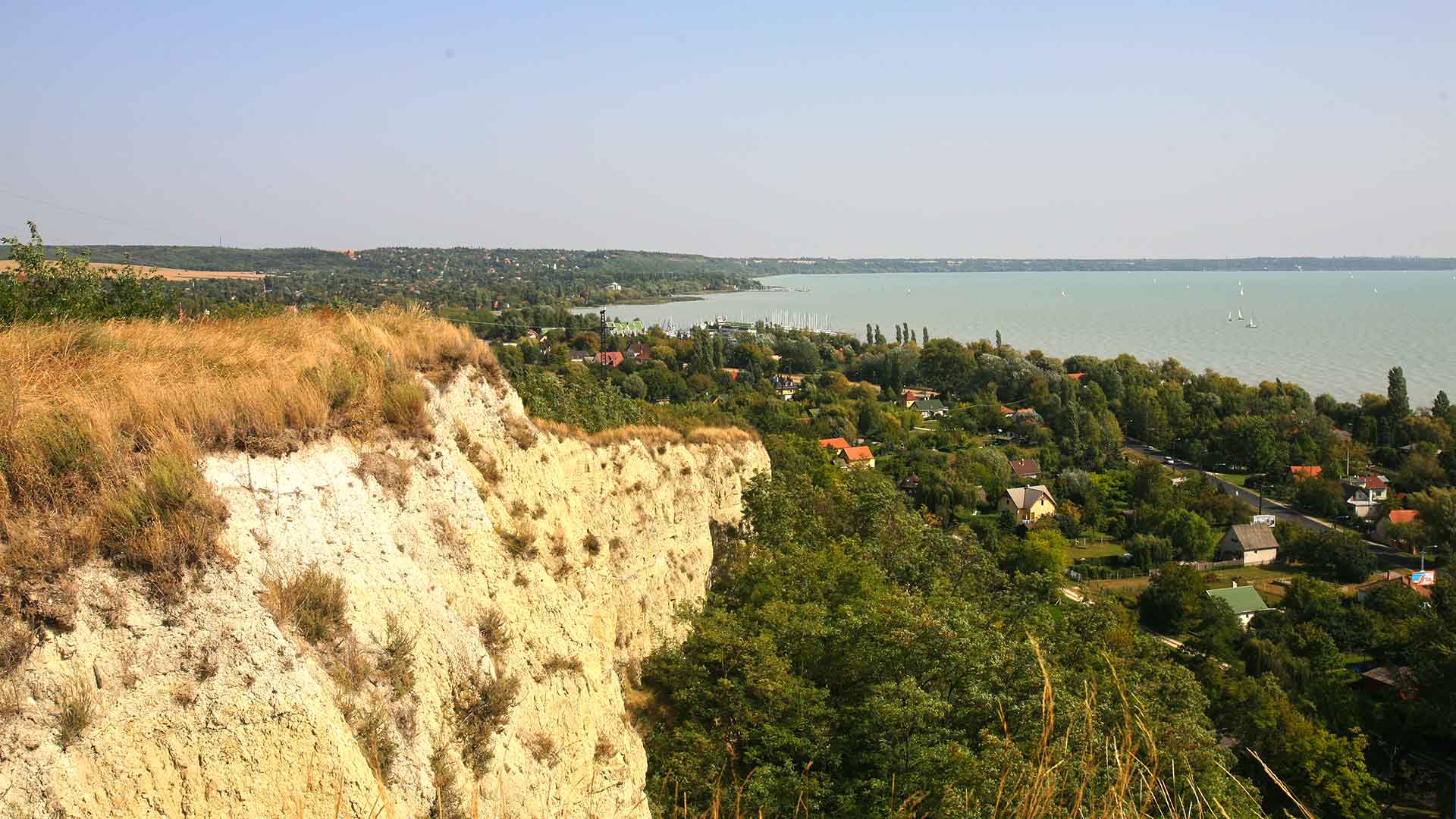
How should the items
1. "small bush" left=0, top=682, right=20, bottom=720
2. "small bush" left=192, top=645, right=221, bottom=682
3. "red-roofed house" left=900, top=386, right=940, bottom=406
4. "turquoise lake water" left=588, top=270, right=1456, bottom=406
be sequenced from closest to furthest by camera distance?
"small bush" left=0, top=682, right=20, bottom=720
"small bush" left=192, top=645, right=221, bottom=682
"red-roofed house" left=900, top=386, right=940, bottom=406
"turquoise lake water" left=588, top=270, right=1456, bottom=406

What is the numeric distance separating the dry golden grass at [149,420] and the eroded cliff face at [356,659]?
228 millimetres

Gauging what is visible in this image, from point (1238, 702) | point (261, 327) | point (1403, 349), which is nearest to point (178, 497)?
point (261, 327)

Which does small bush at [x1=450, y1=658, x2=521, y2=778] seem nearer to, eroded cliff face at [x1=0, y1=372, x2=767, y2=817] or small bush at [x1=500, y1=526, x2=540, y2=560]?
eroded cliff face at [x1=0, y1=372, x2=767, y2=817]

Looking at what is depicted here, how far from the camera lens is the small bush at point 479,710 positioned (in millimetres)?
8508

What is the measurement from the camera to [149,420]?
25.5ft

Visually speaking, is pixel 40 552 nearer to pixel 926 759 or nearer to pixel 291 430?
pixel 291 430

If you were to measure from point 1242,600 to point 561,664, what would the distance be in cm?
3911

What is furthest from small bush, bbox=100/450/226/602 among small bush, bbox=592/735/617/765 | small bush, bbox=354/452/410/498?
small bush, bbox=592/735/617/765

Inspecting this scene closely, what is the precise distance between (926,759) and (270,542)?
1066 centimetres

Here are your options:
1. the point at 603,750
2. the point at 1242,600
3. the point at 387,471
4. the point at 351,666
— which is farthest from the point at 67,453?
the point at 1242,600

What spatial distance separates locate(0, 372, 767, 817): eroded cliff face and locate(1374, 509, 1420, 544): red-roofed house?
5454cm

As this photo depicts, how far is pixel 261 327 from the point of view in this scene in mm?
12016

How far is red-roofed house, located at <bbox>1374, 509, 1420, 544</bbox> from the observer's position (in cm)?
5316

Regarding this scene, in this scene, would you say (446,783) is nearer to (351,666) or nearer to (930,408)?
(351,666)
